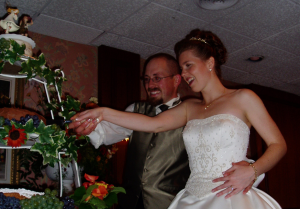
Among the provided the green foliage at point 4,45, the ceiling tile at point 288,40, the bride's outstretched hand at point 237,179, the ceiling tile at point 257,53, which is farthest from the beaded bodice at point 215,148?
the ceiling tile at point 257,53

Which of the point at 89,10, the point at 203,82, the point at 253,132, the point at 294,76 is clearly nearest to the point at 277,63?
the point at 294,76

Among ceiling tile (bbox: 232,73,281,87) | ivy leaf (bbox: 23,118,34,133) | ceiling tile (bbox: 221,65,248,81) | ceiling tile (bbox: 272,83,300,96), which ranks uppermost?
ceiling tile (bbox: 221,65,248,81)

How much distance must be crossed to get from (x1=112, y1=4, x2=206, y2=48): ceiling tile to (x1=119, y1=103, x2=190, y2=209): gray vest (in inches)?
53.8

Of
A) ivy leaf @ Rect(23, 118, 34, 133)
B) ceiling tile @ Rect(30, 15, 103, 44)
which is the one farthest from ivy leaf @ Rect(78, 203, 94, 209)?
ceiling tile @ Rect(30, 15, 103, 44)

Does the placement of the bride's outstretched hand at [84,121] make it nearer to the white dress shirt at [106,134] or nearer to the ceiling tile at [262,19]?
the white dress shirt at [106,134]

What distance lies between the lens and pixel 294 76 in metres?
5.29

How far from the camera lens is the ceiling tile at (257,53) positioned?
4.07 metres

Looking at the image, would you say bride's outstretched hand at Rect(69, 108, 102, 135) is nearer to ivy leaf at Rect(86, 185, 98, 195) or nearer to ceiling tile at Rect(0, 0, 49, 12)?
ivy leaf at Rect(86, 185, 98, 195)

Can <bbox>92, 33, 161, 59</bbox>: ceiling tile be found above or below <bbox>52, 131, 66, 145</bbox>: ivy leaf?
above

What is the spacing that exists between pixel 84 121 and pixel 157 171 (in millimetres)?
866

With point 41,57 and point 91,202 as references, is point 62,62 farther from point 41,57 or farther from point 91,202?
point 91,202

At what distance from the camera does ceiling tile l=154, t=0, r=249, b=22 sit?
2.92 meters

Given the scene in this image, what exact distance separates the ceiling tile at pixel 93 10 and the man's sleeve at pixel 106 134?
4.19 feet

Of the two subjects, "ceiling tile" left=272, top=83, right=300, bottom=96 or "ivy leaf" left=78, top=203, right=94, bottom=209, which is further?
"ceiling tile" left=272, top=83, right=300, bottom=96
